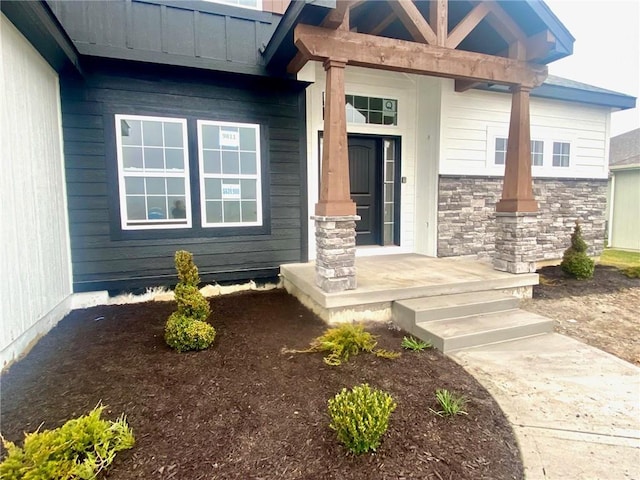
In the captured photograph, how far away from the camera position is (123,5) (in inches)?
165

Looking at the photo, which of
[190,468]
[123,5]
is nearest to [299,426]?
[190,468]

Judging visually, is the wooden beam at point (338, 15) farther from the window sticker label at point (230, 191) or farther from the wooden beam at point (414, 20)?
the window sticker label at point (230, 191)

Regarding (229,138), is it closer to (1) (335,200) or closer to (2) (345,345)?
(1) (335,200)

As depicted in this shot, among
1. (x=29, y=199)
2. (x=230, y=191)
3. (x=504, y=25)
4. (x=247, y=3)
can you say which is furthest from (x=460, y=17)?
(x=29, y=199)

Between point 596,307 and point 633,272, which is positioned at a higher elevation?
point 633,272

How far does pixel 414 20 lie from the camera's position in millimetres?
3863

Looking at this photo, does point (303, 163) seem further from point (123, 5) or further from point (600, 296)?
point (600, 296)

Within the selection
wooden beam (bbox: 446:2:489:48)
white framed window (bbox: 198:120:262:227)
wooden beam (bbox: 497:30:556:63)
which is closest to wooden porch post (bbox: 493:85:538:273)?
wooden beam (bbox: 497:30:556:63)

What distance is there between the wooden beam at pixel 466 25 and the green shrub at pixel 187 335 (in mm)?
4176

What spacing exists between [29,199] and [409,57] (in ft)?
13.8

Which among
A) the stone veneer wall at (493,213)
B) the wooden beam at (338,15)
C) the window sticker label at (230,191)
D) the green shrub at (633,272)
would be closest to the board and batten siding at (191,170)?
the window sticker label at (230,191)

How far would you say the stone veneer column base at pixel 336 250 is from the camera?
3736 millimetres

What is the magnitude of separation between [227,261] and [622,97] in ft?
27.7

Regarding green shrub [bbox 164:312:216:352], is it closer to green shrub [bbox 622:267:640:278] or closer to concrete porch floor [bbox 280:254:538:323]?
concrete porch floor [bbox 280:254:538:323]
